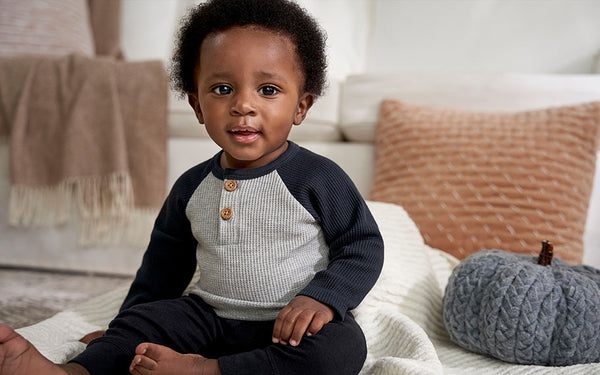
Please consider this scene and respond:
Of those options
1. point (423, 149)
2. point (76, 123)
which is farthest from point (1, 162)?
point (423, 149)

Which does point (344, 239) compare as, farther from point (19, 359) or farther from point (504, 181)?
point (504, 181)

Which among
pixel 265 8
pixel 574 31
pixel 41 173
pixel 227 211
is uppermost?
pixel 574 31

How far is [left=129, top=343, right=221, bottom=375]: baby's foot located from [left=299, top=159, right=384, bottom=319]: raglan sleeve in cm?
15

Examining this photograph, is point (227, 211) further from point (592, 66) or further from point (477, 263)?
point (592, 66)

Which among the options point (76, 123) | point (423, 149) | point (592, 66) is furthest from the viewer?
point (592, 66)

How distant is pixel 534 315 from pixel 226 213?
0.45 meters

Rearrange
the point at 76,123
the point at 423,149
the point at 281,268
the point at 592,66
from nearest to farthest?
the point at 281,268 → the point at 423,149 → the point at 76,123 → the point at 592,66

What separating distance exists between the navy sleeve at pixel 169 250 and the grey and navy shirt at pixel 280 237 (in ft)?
0.16

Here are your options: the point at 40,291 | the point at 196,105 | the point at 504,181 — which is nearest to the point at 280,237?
the point at 196,105

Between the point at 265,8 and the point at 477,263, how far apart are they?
494 millimetres

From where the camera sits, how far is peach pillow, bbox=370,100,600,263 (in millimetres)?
1020

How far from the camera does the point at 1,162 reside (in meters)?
1.54

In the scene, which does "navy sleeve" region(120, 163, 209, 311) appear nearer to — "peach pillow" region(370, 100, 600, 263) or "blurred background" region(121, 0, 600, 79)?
"peach pillow" region(370, 100, 600, 263)

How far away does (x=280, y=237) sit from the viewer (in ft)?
2.26
